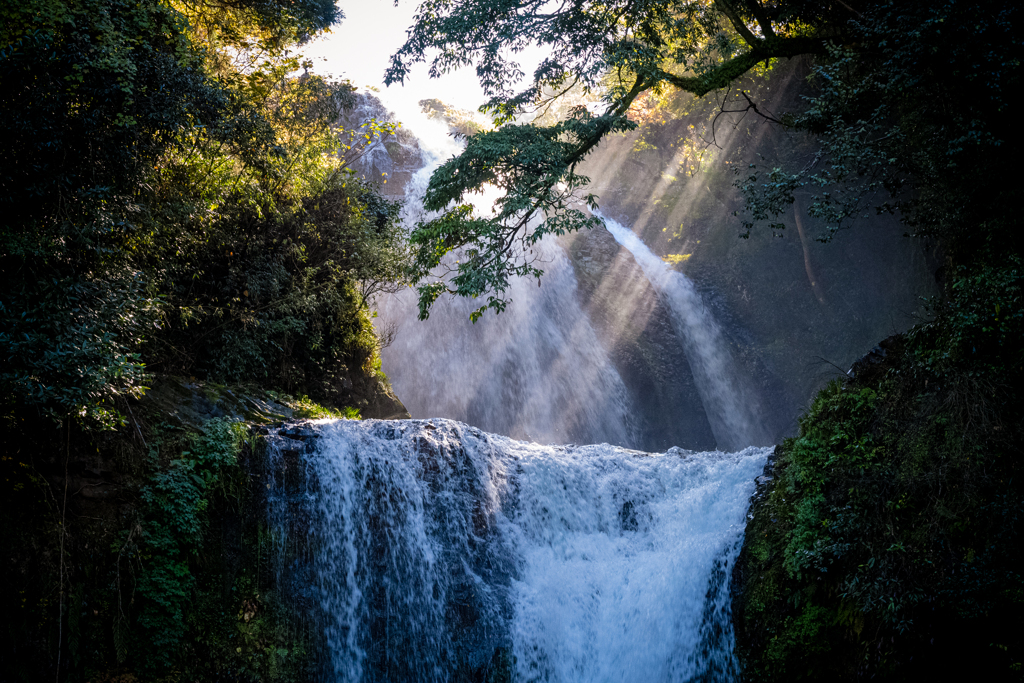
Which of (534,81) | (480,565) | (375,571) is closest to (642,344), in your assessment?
(534,81)

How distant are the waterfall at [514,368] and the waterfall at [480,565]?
8121 mm

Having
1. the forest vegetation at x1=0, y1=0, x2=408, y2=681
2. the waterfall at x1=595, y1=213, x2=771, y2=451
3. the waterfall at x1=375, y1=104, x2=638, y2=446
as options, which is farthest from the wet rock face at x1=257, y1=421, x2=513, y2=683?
the waterfall at x1=595, y1=213, x2=771, y2=451

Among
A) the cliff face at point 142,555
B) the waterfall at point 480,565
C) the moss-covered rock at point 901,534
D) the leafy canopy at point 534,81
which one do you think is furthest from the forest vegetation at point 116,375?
the moss-covered rock at point 901,534

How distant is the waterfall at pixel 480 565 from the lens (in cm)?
688

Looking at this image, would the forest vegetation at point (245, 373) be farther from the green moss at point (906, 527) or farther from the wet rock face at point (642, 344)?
the wet rock face at point (642, 344)

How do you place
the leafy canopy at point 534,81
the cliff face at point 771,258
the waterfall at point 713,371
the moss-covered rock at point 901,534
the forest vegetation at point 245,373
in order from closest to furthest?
1. the moss-covered rock at point 901,534
2. the forest vegetation at point 245,373
3. the leafy canopy at point 534,81
4. the cliff face at point 771,258
5. the waterfall at point 713,371

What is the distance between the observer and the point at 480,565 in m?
7.76

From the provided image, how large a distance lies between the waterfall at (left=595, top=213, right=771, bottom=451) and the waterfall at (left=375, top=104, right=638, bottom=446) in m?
3.07

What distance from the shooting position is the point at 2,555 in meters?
5.59

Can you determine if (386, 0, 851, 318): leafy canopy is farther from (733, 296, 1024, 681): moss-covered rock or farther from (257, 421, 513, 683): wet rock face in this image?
(733, 296, 1024, 681): moss-covered rock

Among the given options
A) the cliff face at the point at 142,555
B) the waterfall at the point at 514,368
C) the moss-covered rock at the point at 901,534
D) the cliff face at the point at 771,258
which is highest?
the cliff face at the point at 771,258

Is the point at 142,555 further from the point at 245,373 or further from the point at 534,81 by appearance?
the point at 534,81

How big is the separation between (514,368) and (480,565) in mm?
10315

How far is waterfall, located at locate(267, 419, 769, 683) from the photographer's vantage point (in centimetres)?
688
